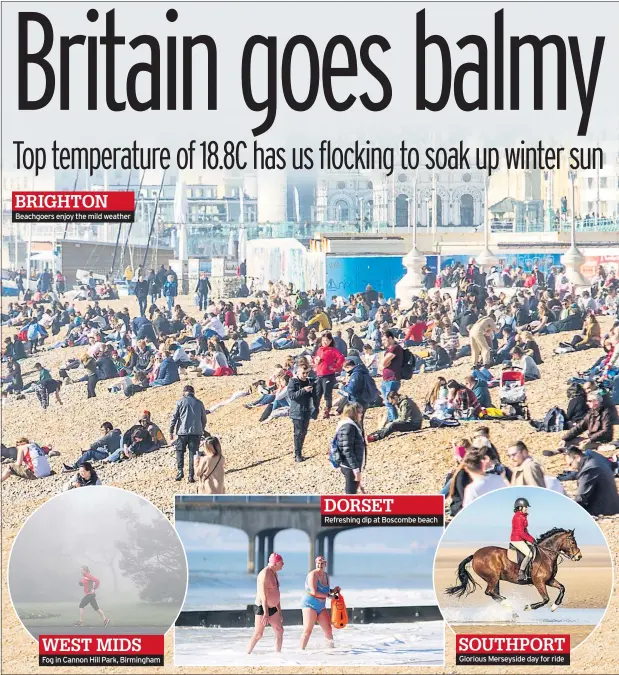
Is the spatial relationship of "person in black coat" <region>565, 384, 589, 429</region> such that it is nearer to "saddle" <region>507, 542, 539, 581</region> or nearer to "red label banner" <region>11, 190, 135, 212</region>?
"saddle" <region>507, 542, 539, 581</region>

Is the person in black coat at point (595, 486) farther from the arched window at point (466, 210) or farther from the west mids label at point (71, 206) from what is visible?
the arched window at point (466, 210)

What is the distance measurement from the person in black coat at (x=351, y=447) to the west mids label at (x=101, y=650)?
2655 millimetres

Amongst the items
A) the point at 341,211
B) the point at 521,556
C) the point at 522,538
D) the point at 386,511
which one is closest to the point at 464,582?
the point at 521,556

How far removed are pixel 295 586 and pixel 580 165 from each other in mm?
6413

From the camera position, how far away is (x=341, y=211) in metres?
21.5

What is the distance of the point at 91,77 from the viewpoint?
55.0 feet

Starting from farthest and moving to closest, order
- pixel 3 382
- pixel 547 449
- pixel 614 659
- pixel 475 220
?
pixel 475 220 → pixel 3 382 → pixel 547 449 → pixel 614 659

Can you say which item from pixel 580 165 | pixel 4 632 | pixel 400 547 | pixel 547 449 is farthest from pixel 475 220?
pixel 4 632

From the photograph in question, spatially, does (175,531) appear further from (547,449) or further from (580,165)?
(580,165)

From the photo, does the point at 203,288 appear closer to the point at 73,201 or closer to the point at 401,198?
the point at 401,198

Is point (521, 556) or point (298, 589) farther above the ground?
point (521, 556)

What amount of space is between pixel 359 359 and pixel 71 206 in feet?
12.7

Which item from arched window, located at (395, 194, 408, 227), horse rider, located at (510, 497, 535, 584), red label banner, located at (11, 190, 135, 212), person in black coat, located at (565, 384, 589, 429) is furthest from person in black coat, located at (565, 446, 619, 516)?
arched window, located at (395, 194, 408, 227)

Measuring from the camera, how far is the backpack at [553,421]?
1827 centimetres
